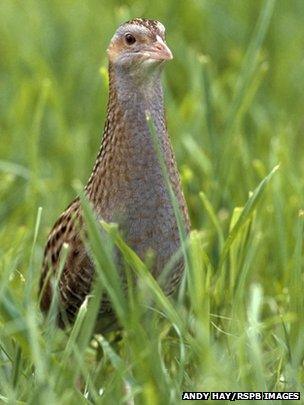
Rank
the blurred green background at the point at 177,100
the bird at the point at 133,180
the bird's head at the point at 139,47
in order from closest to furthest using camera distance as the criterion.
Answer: the bird at the point at 133,180
the bird's head at the point at 139,47
the blurred green background at the point at 177,100

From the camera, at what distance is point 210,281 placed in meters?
3.55

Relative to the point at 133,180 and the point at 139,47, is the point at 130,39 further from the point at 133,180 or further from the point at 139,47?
the point at 133,180

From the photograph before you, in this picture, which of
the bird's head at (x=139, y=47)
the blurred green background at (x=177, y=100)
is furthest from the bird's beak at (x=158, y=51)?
the blurred green background at (x=177, y=100)

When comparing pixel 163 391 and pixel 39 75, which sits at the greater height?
pixel 39 75

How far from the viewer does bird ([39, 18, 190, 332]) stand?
11.4 ft

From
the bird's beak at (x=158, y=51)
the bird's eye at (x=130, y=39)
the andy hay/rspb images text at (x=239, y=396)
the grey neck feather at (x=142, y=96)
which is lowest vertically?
the andy hay/rspb images text at (x=239, y=396)

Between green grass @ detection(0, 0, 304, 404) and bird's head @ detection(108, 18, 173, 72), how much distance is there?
461 millimetres

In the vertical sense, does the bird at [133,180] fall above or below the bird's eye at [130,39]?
below

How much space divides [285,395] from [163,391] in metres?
0.27

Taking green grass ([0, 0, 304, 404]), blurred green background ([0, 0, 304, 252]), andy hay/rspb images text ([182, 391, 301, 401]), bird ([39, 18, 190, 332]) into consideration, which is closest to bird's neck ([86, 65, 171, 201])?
bird ([39, 18, 190, 332])

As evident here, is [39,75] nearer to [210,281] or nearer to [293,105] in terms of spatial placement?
[293,105]

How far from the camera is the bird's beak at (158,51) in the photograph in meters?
3.54

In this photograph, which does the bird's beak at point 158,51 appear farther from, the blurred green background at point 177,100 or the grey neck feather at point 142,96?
the blurred green background at point 177,100

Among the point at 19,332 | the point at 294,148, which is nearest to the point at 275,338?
the point at 19,332
